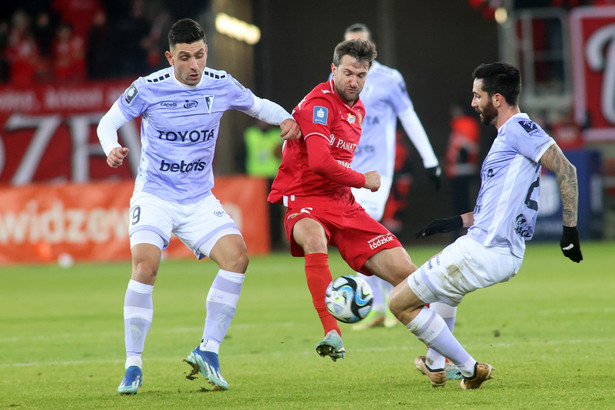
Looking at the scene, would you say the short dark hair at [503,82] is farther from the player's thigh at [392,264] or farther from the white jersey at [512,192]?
the player's thigh at [392,264]

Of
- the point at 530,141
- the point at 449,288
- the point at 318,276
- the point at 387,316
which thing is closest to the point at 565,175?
the point at 530,141

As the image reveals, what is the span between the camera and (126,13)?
2156 centimetres

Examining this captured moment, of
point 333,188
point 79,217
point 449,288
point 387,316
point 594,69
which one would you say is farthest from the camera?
point 594,69

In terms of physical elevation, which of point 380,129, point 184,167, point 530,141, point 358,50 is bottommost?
point 380,129

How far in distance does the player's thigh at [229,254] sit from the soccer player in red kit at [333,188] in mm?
419

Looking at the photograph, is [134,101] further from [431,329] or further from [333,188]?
[431,329]

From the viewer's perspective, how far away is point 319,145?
247 inches

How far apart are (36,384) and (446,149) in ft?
51.6

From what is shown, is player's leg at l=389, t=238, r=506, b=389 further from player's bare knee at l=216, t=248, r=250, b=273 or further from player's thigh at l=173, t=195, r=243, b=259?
player's thigh at l=173, t=195, r=243, b=259

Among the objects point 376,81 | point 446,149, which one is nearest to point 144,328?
point 376,81

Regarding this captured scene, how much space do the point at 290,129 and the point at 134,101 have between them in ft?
3.18

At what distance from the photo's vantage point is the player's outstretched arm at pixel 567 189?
5316mm

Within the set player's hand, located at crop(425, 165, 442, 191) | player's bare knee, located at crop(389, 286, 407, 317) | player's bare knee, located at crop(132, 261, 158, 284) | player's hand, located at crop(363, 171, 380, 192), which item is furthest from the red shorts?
player's hand, located at crop(425, 165, 442, 191)

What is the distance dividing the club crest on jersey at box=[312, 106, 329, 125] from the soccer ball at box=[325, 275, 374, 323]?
3.48 feet
